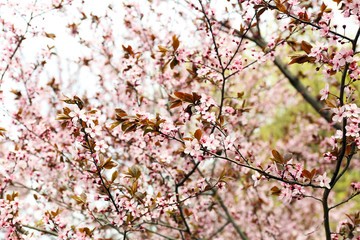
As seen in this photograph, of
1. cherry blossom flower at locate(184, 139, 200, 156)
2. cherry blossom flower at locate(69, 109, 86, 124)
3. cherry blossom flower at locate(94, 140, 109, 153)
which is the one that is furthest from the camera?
cherry blossom flower at locate(94, 140, 109, 153)

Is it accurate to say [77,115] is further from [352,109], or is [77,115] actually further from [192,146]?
A: [352,109]

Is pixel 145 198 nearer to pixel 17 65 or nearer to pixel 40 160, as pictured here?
pixel 40 160

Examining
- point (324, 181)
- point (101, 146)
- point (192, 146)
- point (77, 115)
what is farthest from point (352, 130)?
point (77, 115)

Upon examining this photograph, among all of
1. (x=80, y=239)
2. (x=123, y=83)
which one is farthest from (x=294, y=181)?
(x=123, y=83)

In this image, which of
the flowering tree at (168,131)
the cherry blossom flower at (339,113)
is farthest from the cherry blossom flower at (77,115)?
the cherry blossom flower at (339,113)

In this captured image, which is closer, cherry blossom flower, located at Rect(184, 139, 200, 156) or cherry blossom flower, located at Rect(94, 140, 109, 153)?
cherry blossom flower, located at Rect(184, 139, 200, 156)

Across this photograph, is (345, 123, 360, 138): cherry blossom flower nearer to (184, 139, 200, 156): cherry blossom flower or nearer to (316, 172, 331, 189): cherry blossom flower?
(316, 172, 331, 189): cherry blossom flower

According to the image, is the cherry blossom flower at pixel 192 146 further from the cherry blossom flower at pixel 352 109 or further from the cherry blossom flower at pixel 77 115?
the cherry blossom flower at pixel 352 109

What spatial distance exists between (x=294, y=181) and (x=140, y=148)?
2.08 m

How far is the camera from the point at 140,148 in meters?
3.68

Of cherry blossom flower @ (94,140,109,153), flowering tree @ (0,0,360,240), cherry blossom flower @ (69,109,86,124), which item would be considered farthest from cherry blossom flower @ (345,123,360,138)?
cherry blossom flower @ (69,109,86,124)

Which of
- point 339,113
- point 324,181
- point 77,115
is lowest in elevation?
point 324,181

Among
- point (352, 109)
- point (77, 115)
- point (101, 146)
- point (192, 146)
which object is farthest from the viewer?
point (101, 146)

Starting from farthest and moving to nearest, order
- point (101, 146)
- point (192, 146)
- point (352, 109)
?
point (101, 146) < point (192, 146) < point (352, 109)
